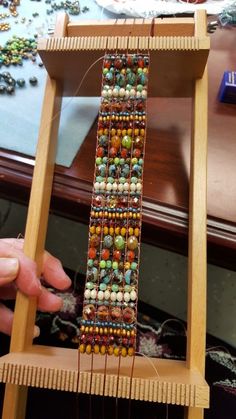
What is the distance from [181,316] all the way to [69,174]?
368mm

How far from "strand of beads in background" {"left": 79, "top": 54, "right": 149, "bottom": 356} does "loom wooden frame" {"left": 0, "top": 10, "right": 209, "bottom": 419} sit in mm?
28

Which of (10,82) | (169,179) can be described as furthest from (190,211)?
(10,82)

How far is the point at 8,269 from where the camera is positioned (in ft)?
1.46

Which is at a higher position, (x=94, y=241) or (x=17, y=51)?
(x=17, y=51)

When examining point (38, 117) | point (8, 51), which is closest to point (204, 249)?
point (38, 117)

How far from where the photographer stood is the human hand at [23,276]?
17.7 inches

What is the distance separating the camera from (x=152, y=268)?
836mm

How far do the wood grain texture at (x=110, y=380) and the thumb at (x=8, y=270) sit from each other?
0.09 meters

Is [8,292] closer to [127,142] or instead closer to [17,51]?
[127,142]

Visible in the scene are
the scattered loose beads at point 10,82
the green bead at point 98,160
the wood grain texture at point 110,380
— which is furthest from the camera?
the scattered loose beads at point 10,82

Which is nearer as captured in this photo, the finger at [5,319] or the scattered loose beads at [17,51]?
the finger at [5,319]

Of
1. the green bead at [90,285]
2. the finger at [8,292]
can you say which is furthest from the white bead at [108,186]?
the finger at [8,292]

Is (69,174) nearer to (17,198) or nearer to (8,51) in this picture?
(17,198)

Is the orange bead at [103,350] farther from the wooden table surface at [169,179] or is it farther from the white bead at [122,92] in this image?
the white bead at [122,92]
